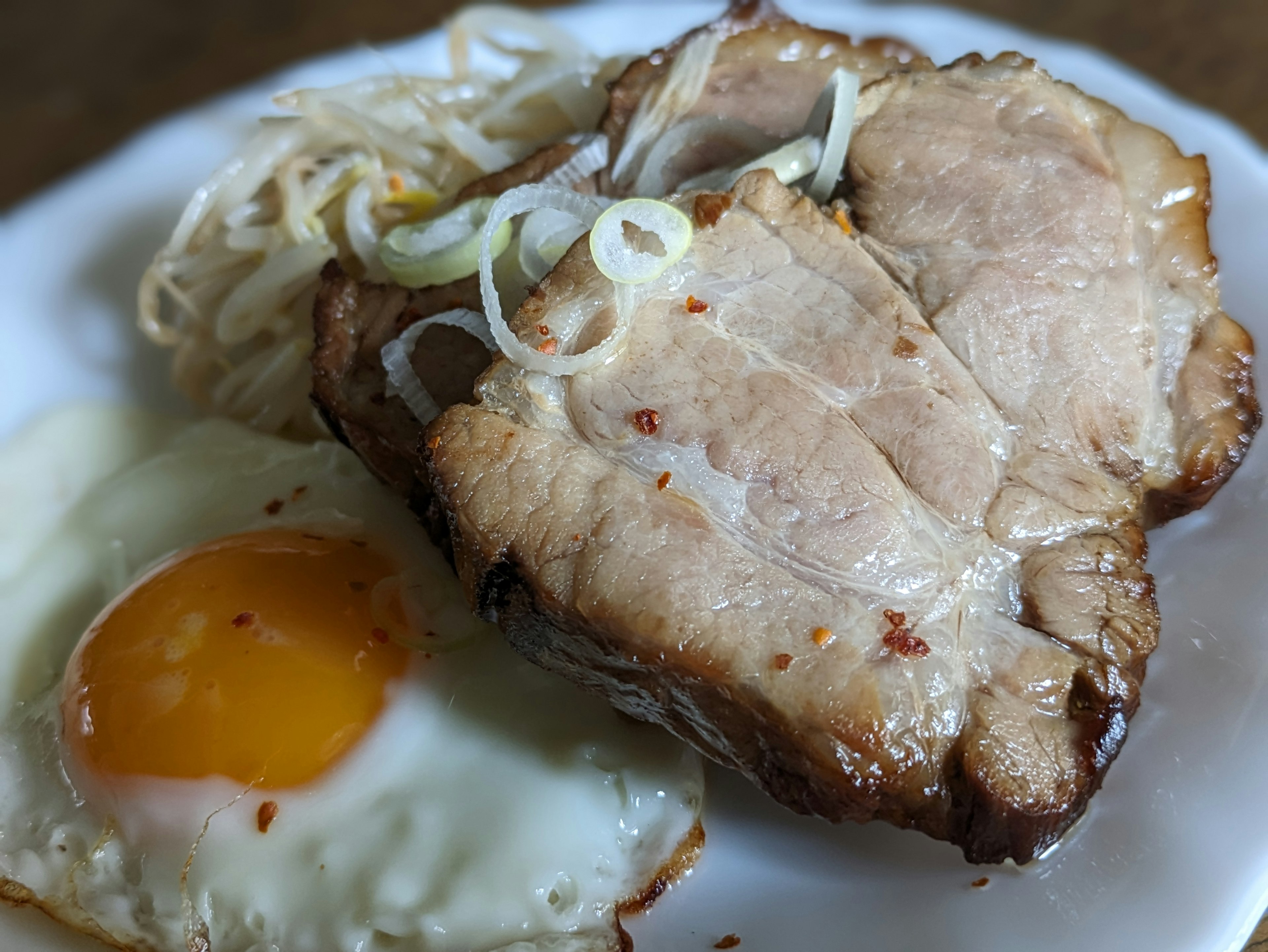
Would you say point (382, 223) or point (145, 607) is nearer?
point (145, 607)

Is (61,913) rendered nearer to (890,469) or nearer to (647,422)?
(647,422)

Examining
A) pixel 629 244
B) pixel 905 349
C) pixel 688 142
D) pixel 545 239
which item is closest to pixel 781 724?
pixel 905 349

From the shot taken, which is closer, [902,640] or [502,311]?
[902,640]

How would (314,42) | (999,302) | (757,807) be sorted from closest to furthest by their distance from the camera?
(999,302)
(757,807)
(314,42)

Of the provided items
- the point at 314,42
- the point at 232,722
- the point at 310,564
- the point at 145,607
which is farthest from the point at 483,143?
the point at 314,42

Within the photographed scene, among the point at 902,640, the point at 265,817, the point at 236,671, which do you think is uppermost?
the point at 902,640

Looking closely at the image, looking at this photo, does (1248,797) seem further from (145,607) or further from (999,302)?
(145,607)

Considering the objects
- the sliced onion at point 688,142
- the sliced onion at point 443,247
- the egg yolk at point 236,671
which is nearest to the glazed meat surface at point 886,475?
the sliced onion at point 688,142

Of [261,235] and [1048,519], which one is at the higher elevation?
[1048,519]
